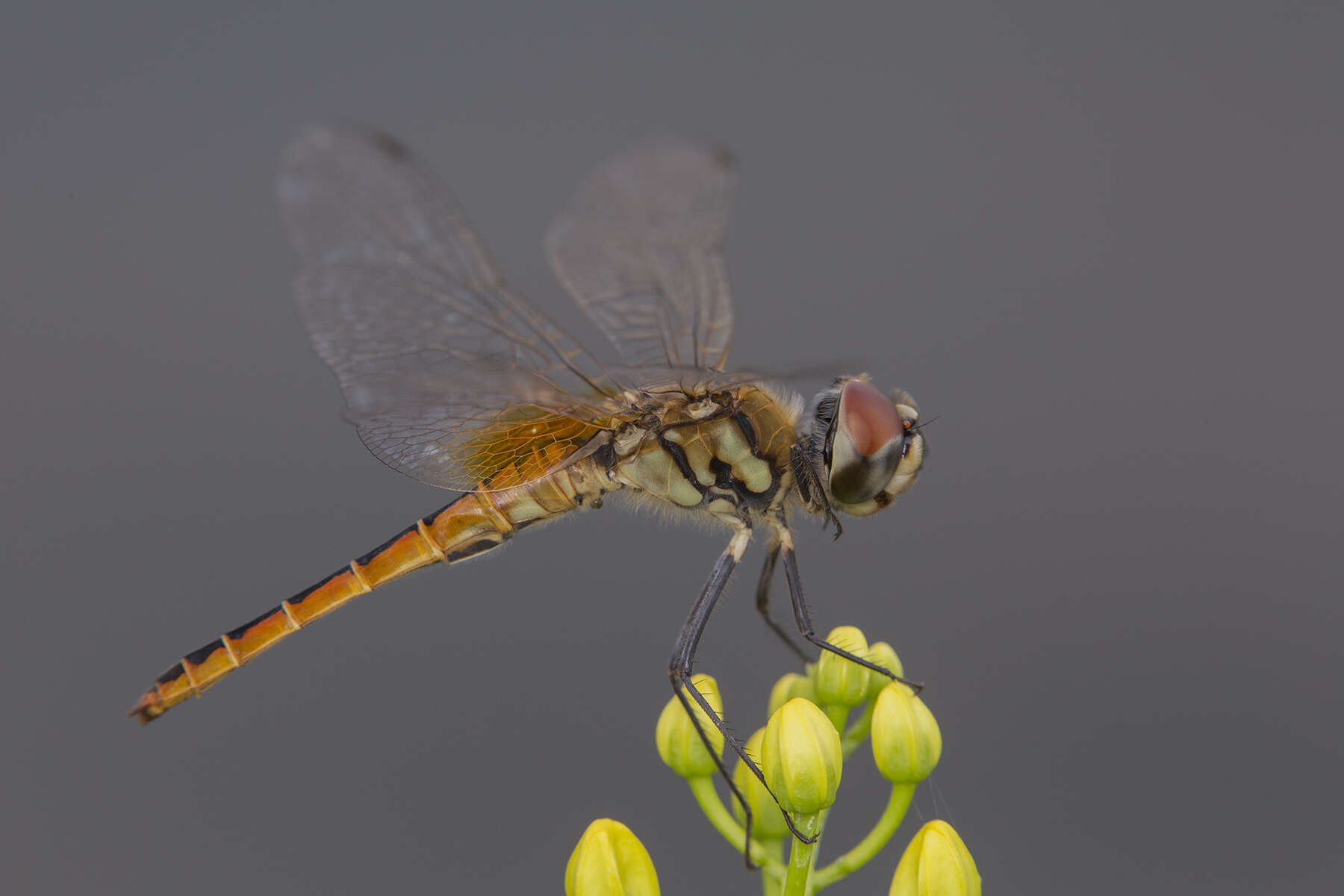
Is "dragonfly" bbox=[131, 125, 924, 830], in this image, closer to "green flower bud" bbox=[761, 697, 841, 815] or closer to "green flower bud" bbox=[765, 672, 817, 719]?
"green flower bud" bbox=[765, 672, 817, 719]

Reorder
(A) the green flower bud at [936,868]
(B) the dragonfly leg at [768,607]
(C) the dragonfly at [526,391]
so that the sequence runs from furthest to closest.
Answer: (B) the dragonfly leg at [768,607]
(C) the dragonfly at [526,391]
(A) the green flower bud at [936,868]

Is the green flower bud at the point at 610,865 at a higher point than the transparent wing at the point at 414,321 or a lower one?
lower

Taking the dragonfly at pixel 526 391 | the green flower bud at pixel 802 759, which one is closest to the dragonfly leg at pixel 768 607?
the dragonfly at pixel 526 391

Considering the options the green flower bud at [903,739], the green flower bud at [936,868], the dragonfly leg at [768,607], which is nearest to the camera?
the green flower bud at [936,868]

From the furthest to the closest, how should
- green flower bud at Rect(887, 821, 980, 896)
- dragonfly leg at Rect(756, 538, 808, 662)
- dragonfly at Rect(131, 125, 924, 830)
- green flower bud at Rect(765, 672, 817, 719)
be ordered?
dragonfly leg at Rect(756, 538, 808, 662) → dragonfly at Rect(131, 125, 924, 830) → green flower bud at Rect(765, 672, 817, 719) → green flower bud at Rect(887, 821, 980, 896)

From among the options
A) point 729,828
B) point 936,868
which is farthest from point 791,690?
point 936,868

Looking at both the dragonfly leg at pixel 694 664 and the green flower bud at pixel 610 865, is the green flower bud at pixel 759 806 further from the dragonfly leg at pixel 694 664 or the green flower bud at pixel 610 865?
the green flower bud at pixel 610 865

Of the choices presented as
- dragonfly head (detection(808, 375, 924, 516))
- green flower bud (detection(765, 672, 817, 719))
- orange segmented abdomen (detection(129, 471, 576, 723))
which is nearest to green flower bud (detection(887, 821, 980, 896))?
green flower bud (detection(765, 672, 817, 719))
